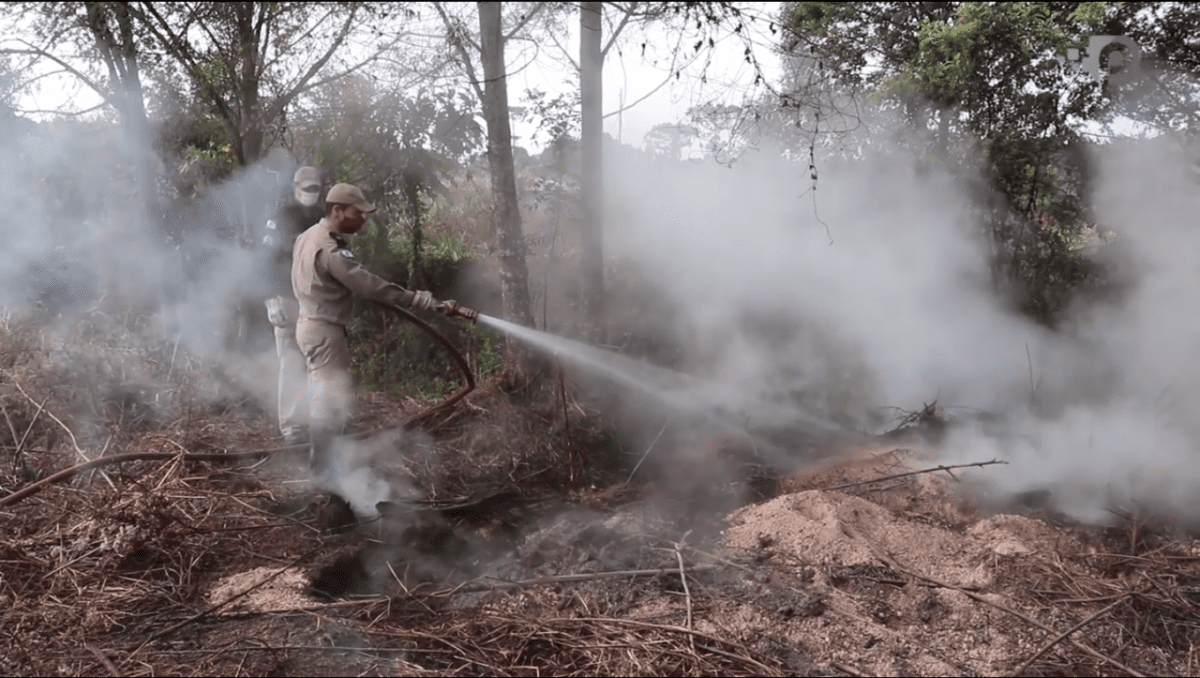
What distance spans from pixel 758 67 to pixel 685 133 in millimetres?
7113

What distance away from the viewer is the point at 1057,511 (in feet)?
15.7

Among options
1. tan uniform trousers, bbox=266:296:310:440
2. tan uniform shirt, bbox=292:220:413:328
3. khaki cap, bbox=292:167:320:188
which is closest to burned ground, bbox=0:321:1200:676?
tan uniform trousers, bbox=266:296:310:440

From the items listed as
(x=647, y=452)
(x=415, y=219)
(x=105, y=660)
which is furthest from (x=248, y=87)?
(x=105, y=660)

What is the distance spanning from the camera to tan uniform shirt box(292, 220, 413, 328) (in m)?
4.86

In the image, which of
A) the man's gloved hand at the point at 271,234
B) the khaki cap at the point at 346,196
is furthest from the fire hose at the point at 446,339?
the man's gloved hand at the point at 271,234

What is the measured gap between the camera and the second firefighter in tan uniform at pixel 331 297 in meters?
4.88

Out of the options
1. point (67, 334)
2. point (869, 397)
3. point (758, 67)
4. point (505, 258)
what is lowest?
point (869, 397)

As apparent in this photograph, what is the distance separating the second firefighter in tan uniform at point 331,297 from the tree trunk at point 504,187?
2.31 meters

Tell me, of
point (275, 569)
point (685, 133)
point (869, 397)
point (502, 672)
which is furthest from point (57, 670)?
point (685, 133)

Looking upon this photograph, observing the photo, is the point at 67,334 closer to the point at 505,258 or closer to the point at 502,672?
the point at 505,258

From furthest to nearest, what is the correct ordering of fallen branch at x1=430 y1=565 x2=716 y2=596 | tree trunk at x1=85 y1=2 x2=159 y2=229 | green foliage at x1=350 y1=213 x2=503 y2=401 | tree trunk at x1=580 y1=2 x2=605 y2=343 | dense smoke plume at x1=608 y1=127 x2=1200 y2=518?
tree trunk at x1=580 y1=2 x2=605 y2=343
green foliage at x1=350 y1=213 x2=503 y2=401
tree trunk at x1=85 y1=2 x2=159 y2=229
dense smoke plume at x1=608 y1=127 x2=1200 y2=518
fallen branch at x1=430 y1=565 x2=716 y2=596

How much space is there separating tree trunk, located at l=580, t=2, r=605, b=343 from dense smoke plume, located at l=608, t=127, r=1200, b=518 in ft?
4.26

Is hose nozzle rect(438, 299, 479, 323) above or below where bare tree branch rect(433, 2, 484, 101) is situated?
below

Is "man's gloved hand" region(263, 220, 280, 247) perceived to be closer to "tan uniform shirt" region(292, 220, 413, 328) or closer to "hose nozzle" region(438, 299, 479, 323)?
"tan uniform shirt" region(292, 220, 413, 328)
